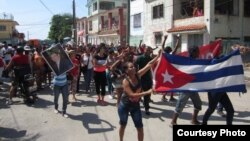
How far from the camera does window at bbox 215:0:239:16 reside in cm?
2833

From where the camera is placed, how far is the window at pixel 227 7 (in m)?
28.3

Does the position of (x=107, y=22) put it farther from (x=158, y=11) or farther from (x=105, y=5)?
(x=158, y=11)

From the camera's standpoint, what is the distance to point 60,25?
317 ft

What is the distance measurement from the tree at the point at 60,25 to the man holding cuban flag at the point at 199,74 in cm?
8378

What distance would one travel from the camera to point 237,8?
28828 mm

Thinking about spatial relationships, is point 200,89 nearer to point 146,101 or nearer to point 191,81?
point 191,81

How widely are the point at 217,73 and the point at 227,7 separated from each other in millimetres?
21652

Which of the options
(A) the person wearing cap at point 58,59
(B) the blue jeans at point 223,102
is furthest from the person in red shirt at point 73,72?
(B) the blue jeans at point 223,102

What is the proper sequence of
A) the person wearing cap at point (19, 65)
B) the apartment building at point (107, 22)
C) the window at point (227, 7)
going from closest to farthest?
the person wearing cap at point (19, 65) < the window at point (227, 7) < the apartment building at point (107, 22)

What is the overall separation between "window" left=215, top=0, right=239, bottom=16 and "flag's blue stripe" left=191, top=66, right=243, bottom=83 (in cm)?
2056

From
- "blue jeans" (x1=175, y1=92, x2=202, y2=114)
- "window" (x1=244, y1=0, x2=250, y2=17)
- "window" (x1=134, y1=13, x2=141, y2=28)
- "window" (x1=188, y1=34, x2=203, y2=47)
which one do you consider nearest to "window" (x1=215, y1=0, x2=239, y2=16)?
"window" (x1=244, y1=0, x2=250, y2=17)

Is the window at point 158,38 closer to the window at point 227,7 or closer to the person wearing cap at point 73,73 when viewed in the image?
the window at point 227,7

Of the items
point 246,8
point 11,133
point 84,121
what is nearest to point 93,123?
point 84,121

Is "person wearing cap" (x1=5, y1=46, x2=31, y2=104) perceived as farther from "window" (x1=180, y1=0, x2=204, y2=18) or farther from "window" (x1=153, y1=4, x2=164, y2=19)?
"window" (x1=153, y1=4, x2=164, y2=19)
